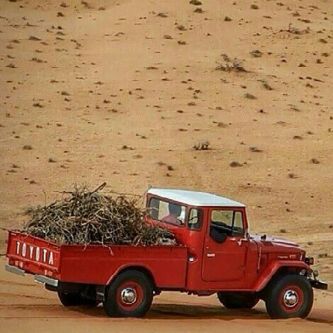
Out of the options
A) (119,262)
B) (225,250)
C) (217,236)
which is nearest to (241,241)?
(225,250)

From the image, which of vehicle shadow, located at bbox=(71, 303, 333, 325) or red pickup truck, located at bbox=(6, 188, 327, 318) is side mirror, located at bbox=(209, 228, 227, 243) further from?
vehicle shadow, located at bbox=(71, 303, 333, 325)

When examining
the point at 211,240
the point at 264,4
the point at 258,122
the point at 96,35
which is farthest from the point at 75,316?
the point at 264,4

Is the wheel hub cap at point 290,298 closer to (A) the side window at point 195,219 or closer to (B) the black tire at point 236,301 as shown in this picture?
(B) the black tire at point 236,301

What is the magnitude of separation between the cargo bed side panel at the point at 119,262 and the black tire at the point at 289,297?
1.72 m

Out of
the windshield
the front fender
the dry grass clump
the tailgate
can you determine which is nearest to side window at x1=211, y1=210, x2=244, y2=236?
the windshield

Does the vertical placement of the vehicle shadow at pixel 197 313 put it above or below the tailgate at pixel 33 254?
below

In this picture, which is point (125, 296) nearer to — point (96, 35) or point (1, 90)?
point (1, 90)

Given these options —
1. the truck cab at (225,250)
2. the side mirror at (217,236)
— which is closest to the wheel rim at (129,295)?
the truck cab at (225,250)

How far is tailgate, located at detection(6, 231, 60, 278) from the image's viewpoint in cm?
1781

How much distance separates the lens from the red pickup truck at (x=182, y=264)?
17953 mm

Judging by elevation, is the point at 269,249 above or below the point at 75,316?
above

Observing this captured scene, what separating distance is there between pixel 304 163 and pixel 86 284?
26.3m

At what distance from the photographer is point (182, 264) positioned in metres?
18.8

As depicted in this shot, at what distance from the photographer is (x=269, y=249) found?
1969cm
